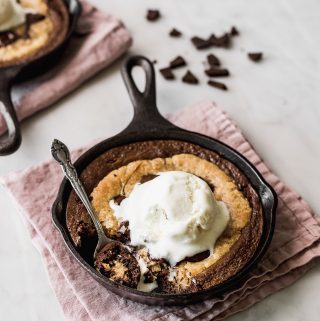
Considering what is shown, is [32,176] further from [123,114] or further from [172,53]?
[172,53]

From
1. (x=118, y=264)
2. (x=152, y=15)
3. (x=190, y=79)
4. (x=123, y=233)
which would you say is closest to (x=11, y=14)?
(x=152, y=15)

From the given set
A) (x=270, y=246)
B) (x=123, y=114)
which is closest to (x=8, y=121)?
(x=123, y=114)

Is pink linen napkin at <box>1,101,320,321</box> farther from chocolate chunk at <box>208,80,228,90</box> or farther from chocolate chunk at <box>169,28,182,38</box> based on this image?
chocolate chunk at <box>169,28,182,38</box>

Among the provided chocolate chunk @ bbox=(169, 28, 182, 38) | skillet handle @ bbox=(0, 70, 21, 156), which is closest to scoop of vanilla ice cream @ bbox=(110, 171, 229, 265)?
skillet handle @ bbox=(0, 70, 21, 156)

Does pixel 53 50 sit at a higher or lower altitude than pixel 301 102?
higher

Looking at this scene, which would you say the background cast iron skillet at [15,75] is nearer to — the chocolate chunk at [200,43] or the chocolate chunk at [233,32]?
the chocolate chunk at [200,43]
